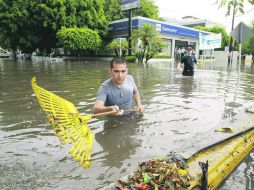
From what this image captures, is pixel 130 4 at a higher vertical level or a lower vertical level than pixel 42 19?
higher

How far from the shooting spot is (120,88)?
15.3 feet

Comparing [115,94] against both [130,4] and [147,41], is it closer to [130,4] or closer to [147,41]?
[147,41]

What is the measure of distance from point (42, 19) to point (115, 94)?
104 feet

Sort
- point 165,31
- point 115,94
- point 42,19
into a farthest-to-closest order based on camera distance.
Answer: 1. point 165,31
2. point 42,19
3. point 115,94

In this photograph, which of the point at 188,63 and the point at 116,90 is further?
the point at 188,63

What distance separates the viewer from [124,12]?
4444 cm

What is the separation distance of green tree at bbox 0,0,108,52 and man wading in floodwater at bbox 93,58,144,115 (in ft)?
99.8

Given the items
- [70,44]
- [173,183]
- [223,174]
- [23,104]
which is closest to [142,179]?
[173,183]

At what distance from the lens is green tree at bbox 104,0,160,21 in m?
43.7

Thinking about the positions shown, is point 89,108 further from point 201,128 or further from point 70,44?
point 70,44

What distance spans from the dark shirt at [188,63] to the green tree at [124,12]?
31563mm

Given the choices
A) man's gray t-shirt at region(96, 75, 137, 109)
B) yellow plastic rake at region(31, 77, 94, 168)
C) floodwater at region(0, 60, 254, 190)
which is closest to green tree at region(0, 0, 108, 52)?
floodwater at region(0, 60, 254, 190)

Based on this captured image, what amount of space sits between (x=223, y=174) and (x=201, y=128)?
6.64 ft

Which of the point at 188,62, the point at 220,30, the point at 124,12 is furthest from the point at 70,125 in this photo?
the point at 220,30
